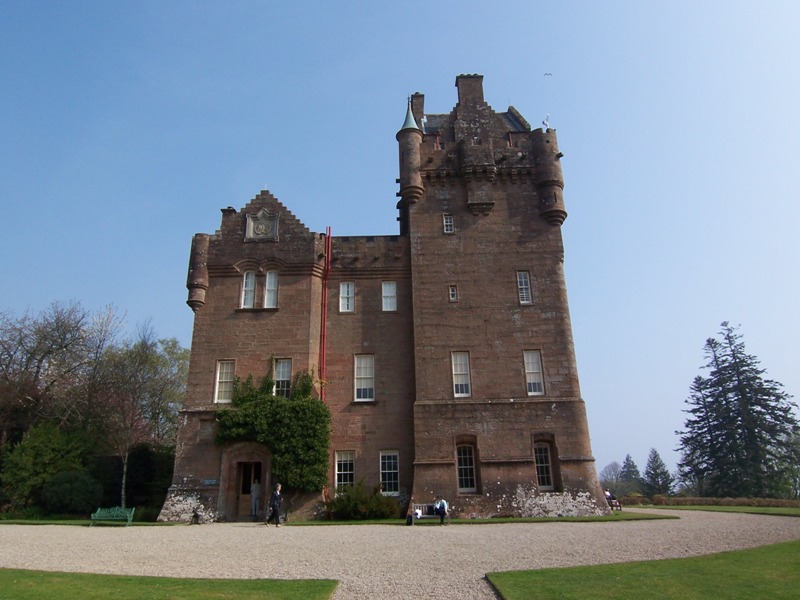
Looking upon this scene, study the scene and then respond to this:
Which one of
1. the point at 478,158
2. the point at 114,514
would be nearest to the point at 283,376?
the point at 114,514

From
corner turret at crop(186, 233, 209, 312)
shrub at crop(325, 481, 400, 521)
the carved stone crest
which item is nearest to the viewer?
shrub at crop(325, 481, 400, 521)

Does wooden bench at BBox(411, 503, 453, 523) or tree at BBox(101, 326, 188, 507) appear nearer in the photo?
wooden bench at BBox(411, 503, 453, 523)

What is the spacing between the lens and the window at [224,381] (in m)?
25.0

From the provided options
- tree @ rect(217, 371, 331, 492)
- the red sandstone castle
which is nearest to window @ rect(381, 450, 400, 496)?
the red sandstone castle

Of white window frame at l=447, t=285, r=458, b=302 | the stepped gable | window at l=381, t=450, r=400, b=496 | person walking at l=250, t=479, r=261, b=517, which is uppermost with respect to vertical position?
the stepped gable

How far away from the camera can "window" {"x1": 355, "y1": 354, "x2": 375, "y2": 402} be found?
25750mm

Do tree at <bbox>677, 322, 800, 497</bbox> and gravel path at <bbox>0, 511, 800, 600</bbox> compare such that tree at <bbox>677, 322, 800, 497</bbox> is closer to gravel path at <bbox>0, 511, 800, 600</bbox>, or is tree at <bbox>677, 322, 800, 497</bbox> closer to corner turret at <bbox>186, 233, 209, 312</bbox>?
gravel path at <bbox>0, 511, 800, 600</bbox>

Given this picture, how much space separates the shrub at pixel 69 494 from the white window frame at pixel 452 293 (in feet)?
63.7

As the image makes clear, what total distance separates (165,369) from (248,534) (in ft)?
95.3

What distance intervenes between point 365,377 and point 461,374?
4.51 m

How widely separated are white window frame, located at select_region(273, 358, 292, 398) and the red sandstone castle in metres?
0.07

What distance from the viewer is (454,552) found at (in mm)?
12844

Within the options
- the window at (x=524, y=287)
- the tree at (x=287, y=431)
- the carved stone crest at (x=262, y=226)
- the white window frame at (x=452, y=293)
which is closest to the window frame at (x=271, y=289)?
the carved stone crest at (x=262, y=226)

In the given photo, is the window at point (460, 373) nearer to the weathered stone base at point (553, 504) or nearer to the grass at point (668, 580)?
the weathered stone base at point (553, 504)
